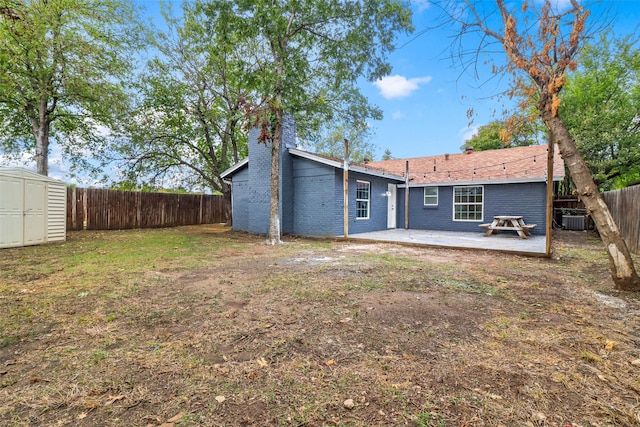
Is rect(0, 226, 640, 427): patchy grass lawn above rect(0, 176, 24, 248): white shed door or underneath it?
underneath

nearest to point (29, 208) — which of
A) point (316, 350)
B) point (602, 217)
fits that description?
point (316, 350)

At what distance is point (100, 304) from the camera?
3611mm

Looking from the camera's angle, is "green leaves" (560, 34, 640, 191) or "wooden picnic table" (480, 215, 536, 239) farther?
"green leaves" (560, 34, 640, 191)

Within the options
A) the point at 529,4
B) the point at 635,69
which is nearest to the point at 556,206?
the point at 635,69

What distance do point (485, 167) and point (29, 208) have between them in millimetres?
16087

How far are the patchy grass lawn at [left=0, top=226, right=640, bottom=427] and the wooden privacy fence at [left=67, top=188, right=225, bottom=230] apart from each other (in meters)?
8.79

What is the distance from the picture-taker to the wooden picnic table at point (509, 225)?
10.4 meters

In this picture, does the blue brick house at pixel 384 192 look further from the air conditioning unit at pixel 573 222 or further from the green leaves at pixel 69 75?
the green leaves at pixel 69 75

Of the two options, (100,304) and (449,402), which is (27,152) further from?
(449,402)

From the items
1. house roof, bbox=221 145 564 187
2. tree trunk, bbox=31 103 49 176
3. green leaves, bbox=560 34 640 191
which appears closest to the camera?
tree trunk, bbox=31 103 49 176

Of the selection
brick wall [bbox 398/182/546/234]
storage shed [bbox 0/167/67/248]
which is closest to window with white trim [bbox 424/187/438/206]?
brick wall [bbox 398/182/546/234]

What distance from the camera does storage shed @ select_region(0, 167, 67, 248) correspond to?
7.62 m

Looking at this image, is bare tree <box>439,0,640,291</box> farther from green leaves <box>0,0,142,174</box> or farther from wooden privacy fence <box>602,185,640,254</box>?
green leaves <box>0,0,142,174</box>

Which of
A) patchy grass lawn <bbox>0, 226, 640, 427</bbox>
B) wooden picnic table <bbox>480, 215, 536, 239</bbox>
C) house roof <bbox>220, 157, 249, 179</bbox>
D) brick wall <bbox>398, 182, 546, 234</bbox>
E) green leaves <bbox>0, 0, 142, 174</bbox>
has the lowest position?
patchy grass lawn <bbox>0, 226, 640, 427</bbox>
